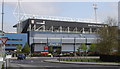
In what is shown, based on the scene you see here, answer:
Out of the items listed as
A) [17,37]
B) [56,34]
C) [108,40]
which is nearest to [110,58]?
[108,40]

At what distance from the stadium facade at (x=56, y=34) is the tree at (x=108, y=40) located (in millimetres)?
60729

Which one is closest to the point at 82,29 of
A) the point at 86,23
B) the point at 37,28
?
the point at 86,23

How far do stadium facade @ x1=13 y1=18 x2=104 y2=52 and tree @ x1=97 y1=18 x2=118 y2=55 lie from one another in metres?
60.7

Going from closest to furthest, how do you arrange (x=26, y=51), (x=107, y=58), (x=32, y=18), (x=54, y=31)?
(x=107, y=58) < (x=26, y=51) < (x=32, y=18) < (x=54, y=31)

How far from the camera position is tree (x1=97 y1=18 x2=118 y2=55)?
39828 mm

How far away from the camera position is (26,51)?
281ft

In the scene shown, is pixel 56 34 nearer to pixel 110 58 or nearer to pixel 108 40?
pixel 108 40

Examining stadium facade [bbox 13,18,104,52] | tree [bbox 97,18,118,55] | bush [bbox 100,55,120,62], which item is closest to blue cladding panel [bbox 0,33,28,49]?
stadium facade [bbox 13,18,104,52]

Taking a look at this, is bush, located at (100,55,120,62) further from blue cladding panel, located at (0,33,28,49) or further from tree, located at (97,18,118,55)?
blue cladding panel, located at (0,33,28,49)

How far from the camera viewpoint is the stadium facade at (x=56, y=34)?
346 ft

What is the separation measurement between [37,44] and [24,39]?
25.1 ft

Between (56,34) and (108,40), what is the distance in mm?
70025

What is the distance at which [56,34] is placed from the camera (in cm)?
10981

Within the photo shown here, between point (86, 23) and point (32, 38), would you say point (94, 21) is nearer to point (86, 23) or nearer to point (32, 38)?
point (86, 23)
